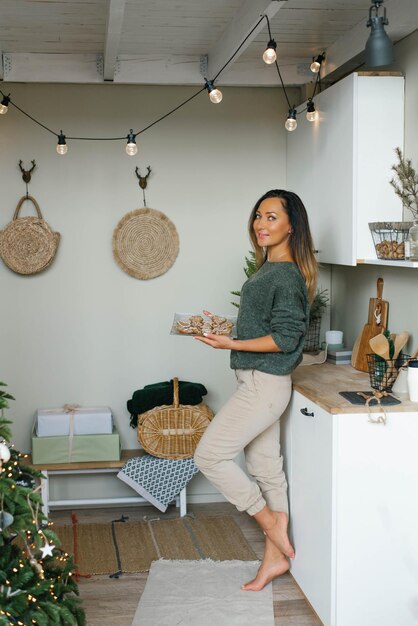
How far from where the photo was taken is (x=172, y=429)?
461 centimetres

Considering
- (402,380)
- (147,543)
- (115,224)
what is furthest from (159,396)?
(402,380)

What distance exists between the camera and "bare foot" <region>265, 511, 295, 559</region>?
3.59 meters

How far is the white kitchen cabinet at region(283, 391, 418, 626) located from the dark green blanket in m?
1.72

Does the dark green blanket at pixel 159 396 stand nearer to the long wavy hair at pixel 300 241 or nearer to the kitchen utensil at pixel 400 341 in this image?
the long wavy hair at pixel 300 241

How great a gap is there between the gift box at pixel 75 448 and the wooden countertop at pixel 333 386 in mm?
1243

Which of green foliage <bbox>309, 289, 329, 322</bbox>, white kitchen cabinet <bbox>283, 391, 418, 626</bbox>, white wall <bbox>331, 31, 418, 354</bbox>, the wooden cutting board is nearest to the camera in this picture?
white kitchen cabinet <bbox>283, 391, 418, 626</bbox>

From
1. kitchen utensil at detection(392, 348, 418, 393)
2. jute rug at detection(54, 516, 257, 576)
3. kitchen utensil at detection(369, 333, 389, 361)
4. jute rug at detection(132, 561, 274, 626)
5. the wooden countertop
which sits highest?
kitchen utensil at detection(369, 333, 389, 361)

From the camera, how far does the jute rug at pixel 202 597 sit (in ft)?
11.1

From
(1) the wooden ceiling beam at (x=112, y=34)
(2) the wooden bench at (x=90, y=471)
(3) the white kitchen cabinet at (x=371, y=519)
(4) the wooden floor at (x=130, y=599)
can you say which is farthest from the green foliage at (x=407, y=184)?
(2) the wooden bench at (x=90, y=471)

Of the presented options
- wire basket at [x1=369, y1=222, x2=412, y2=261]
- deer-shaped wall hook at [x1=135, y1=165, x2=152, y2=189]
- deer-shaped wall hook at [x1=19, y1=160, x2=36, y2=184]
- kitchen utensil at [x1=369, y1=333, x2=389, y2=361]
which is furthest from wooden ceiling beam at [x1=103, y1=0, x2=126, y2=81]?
kitchen utensil at [x1=369, y1=333, x2=389, y2=361]

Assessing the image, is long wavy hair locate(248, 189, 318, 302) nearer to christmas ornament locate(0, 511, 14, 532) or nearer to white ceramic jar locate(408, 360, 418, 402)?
white ceramic jar locate(408, 360, 418, 402)

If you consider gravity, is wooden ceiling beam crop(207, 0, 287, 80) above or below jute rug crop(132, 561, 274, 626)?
above

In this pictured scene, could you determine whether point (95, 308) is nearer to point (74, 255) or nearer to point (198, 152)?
point (74, 255)

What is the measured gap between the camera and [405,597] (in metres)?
3.06
